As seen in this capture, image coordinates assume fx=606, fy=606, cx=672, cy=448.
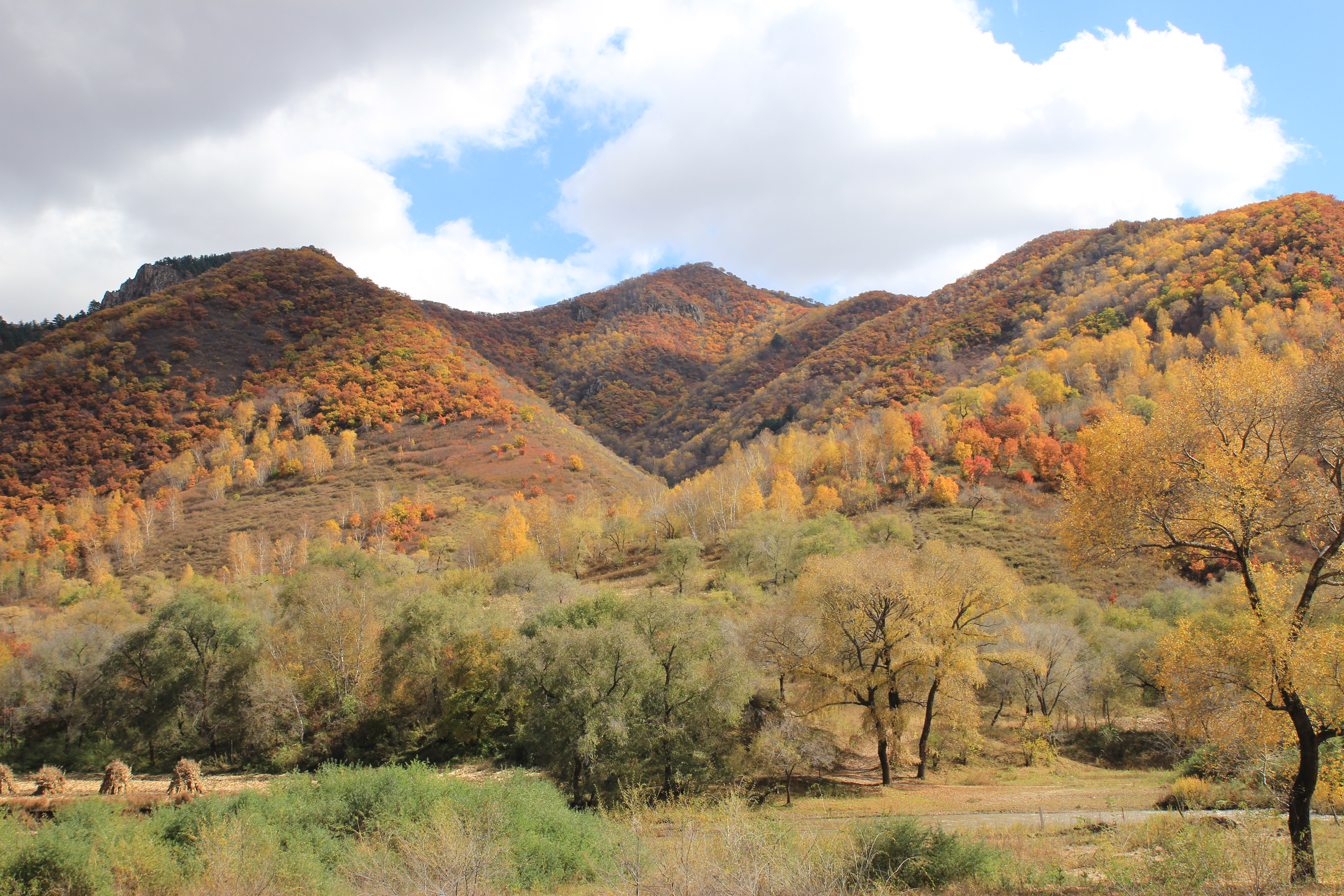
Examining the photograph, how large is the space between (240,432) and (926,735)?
373ft

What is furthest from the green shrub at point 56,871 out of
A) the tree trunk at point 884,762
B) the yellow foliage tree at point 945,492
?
the yellow foliage tree at point 945,492

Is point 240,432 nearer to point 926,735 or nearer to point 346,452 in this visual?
point 346,452

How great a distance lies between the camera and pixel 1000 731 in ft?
114

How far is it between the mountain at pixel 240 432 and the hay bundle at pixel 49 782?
150 feet

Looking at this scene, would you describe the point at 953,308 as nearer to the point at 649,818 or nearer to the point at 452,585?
the point at 452,585

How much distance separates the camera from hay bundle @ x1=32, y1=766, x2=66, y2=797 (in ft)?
89.8

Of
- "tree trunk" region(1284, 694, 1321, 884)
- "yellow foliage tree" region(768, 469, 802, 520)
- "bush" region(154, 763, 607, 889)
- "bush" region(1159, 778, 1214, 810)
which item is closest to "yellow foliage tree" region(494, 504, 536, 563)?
"yellow foliage tree" region(768, 469, 802, 520)

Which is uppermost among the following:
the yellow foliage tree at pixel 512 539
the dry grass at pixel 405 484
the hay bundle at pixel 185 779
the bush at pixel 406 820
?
the dry grass at pixel 405 484

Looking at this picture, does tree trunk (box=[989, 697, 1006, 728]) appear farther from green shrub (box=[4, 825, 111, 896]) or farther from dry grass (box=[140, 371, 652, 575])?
dry grass (box=[140, 371, 652, 575])

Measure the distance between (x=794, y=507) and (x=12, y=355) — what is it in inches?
5887

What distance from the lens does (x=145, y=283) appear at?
167 metres

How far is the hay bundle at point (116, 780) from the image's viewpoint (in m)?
27.0

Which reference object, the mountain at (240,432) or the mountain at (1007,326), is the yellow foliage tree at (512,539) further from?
the mountain at (1007,326)

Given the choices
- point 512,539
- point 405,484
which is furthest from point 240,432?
point 512,539
